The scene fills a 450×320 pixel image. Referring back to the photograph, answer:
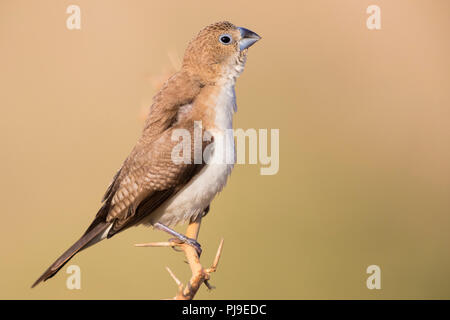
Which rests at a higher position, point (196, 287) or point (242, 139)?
point (242, 139)

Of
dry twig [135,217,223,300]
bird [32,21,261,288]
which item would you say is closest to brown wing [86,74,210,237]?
bird [32,21,261,288]

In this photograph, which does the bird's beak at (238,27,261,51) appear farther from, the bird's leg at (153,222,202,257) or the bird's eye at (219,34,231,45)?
the bird's leg at (153,222,202,257)

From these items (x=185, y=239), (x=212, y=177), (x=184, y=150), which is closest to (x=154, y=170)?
(x=184, y=150)

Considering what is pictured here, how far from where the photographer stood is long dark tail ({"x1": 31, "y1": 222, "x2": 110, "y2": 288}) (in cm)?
313

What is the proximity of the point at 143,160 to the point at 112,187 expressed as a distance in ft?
1.38

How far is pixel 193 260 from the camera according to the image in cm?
289

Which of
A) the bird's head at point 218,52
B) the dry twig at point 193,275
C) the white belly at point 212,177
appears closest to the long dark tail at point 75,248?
the white belly at point 212,177

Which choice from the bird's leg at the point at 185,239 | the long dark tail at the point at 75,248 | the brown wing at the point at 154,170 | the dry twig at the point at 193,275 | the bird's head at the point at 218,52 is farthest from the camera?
the bird's head at the point at 218,52

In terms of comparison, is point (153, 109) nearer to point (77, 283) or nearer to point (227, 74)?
point (227, 74)

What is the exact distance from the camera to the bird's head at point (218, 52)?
12.1ft

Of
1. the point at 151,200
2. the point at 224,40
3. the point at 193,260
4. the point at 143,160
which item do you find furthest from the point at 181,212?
the point at 224,40

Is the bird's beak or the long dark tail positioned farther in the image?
the bird's beak

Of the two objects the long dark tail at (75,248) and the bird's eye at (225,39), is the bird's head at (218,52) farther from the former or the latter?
the long dark tail at (75,248)

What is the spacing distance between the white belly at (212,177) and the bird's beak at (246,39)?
1.21 feet
